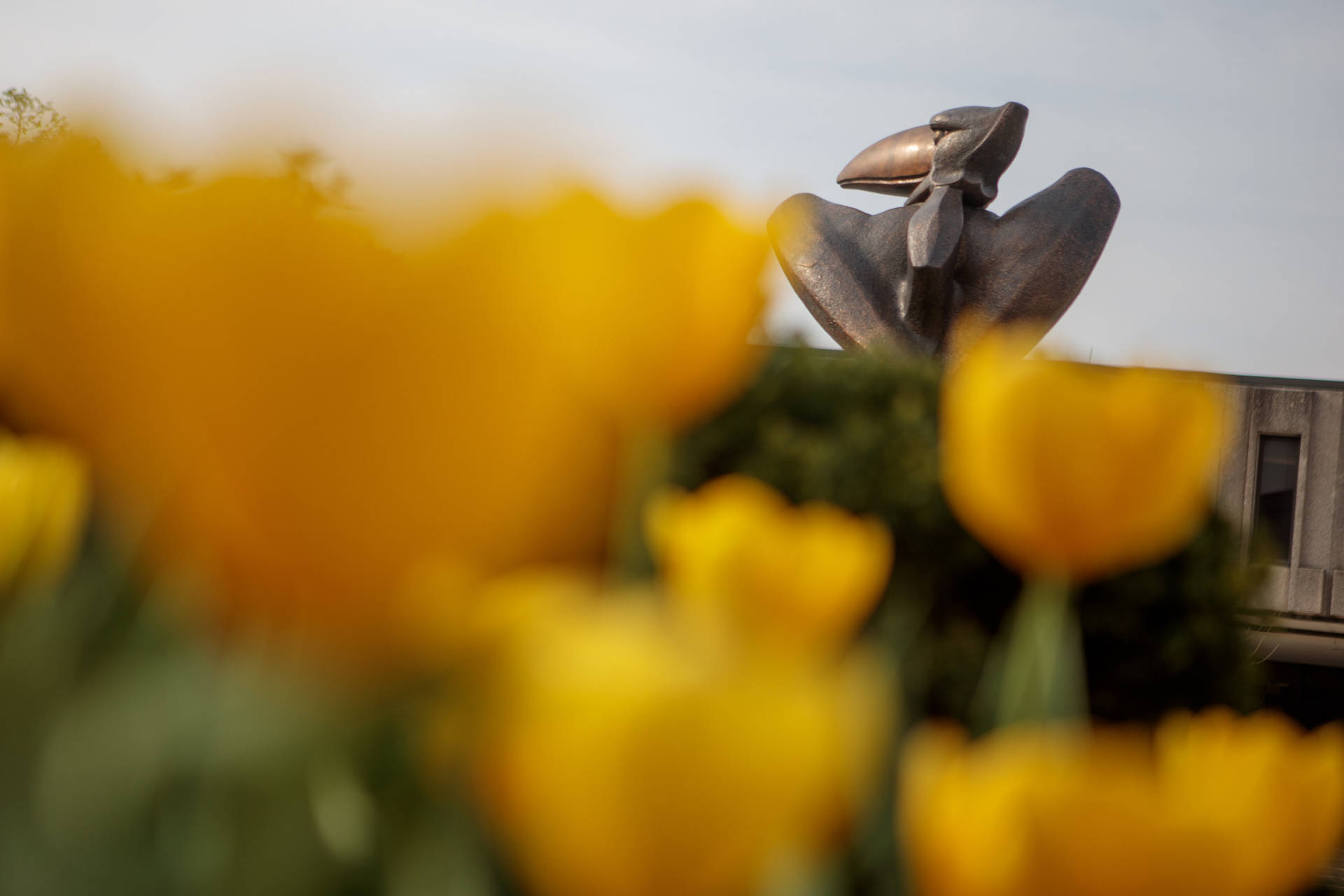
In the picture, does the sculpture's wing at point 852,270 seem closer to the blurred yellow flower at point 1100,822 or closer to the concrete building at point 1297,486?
the concrete building at point 1297,486

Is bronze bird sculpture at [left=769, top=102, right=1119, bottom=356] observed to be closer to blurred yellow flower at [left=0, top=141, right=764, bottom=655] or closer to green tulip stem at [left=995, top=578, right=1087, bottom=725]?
green tulip stem at [left=995, top=578, right=1087, bottom=725]

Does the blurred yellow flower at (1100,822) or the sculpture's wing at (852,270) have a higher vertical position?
the sculpture's wing at (852,270)

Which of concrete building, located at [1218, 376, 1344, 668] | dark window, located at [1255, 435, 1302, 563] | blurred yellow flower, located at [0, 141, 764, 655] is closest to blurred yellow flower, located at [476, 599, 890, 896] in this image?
blurred yellow flower, located at [0, 141, 764, 655]

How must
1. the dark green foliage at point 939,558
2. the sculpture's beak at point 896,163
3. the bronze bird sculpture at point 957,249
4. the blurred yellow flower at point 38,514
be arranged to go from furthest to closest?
the sculpture's beak at point 896,163, the bronze bird sculpture at point 957,249, the dark green foliage at point 939,558, the blurred yellow flower at point 38,514

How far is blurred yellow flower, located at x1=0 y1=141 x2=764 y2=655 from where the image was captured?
123mm

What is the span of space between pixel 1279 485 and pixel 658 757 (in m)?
12.7

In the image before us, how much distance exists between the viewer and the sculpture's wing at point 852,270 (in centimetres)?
718

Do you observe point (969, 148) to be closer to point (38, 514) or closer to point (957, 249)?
point (957, 249)

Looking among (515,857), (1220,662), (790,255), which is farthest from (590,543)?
(790,255)

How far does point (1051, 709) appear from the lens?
0.29 m

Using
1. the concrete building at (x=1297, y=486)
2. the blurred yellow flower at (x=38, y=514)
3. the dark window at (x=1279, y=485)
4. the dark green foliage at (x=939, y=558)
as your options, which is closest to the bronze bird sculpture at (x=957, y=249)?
the concrete building at (x=1297, y=486)

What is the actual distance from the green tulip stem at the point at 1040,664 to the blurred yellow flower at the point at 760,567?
41mm

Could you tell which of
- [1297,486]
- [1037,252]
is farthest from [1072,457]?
[1297,486]

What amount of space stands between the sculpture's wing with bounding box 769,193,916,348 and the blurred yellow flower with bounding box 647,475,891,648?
6.85 meters
